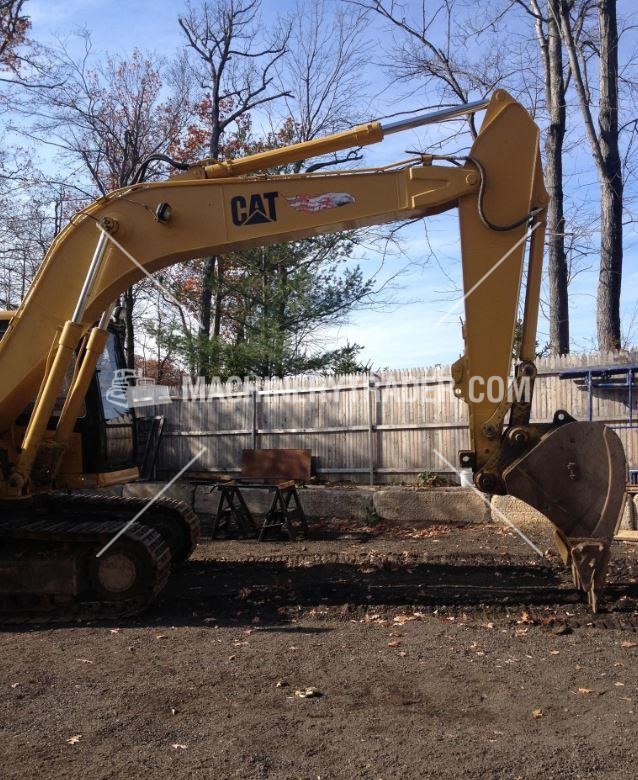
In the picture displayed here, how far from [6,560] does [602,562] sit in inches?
203

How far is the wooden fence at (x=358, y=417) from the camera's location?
1175cm

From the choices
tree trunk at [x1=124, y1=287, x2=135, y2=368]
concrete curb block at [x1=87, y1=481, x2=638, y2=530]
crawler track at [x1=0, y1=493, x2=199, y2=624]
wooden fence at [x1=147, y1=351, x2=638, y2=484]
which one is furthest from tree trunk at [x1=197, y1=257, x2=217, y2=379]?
crawler track at [x1=0, y1=493, x2=199, y2=624]

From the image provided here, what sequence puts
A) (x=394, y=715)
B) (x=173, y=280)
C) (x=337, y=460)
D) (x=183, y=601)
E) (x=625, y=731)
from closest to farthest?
(x=625, y=731) < (x=394, y=715) < (x=183, y=601) < (x=337, y=460) < (x=173, y=280)

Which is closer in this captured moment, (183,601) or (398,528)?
(183,601)

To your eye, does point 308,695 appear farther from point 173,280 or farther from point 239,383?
point 173,280

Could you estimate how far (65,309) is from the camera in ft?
21.7

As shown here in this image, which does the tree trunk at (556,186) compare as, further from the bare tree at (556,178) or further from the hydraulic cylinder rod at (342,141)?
the hydraulic cylinder rod at (342,141)

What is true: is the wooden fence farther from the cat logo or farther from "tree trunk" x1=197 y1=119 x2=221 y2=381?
the cat logo

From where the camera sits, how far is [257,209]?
21.0 ft

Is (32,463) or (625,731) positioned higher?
(32,463)

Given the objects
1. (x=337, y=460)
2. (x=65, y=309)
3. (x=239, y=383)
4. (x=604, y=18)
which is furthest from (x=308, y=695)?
(x=604, y=18)
